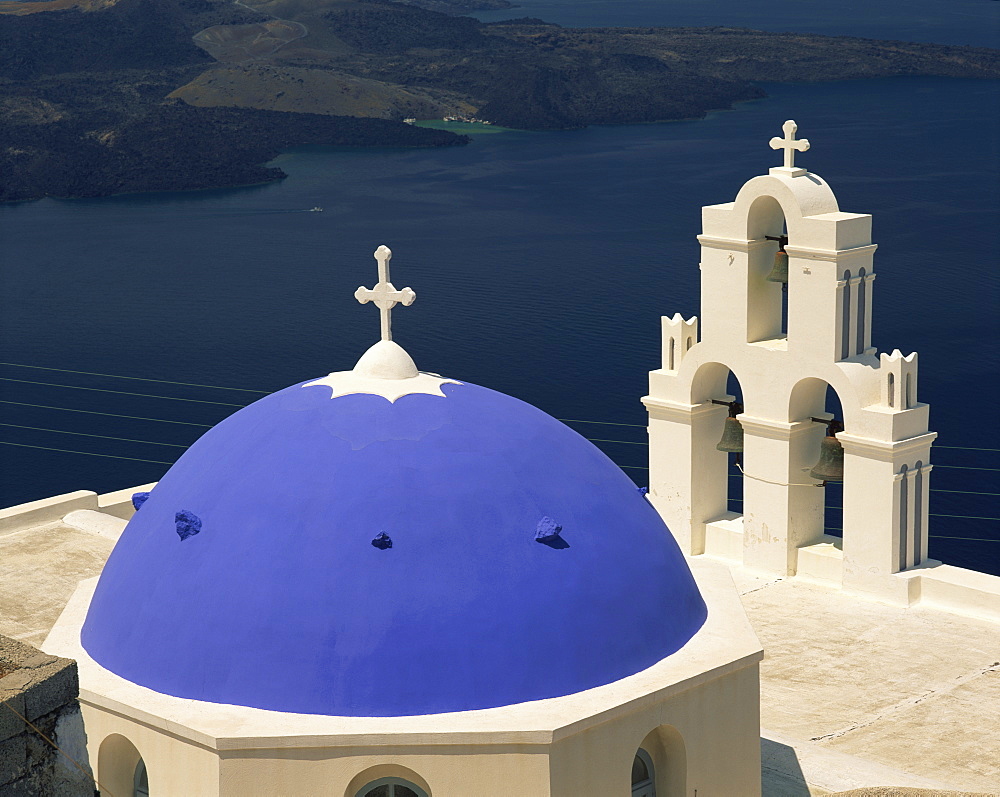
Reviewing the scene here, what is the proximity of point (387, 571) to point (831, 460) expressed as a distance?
417 inches

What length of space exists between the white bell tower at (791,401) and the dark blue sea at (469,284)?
2066 centimetres

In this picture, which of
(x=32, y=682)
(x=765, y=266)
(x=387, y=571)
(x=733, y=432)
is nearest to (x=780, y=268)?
(x=765, y=266)

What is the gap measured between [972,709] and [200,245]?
7060 cm

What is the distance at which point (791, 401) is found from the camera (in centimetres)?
2166

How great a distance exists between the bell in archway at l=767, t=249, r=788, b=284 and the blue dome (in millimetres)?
8771

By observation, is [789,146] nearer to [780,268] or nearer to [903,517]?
[780,268]

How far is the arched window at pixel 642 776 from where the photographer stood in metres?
12.8

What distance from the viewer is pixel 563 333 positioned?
61.4 m

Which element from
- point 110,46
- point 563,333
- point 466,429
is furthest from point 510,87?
point 466,429

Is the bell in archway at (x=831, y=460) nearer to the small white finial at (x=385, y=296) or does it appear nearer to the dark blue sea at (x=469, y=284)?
the small white finial at (x=385, y=296)

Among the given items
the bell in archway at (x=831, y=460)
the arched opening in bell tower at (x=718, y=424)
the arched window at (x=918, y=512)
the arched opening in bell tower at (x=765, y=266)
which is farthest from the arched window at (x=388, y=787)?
the arched opening in bell tower at (x=765, y=266)

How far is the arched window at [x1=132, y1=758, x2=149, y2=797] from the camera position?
12.7 m

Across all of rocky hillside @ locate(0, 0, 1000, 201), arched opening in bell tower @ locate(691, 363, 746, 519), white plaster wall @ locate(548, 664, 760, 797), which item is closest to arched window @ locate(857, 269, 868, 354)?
arched opening in bell tower @ locate(691, 363, 746, 519)

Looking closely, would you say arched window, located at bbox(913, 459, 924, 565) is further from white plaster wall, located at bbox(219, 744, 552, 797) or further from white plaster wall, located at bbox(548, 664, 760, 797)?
white plaster wall, located at bbox(219, 744, 552, 797)
